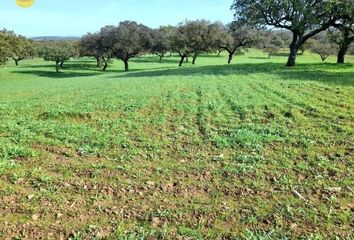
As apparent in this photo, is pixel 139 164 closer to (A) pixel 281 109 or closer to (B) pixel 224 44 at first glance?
(A) pixel 281 109

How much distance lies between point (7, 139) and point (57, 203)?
521 cm

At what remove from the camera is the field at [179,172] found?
7.12 m

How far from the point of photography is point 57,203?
25.7 feet

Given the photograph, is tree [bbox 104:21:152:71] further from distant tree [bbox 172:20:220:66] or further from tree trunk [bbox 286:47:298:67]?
tree trunk [bbox 286:47:298:67]

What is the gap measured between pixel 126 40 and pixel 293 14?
4033cm

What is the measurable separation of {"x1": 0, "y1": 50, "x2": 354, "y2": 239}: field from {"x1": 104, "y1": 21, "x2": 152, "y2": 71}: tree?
58.4m

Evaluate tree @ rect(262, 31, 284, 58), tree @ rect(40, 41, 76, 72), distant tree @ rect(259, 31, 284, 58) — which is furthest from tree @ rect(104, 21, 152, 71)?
tree @ rect(262, 31, 284, 58)

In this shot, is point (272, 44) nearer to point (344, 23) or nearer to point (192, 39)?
point (192, 39)

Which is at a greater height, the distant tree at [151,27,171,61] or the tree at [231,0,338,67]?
the tree at [231,0,338,67]

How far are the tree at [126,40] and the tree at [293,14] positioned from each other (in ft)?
110

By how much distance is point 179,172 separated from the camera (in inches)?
380

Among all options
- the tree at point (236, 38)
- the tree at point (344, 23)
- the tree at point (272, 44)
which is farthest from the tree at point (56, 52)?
the tree at point (272, 44)

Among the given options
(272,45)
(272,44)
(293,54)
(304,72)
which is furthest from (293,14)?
(272,44)

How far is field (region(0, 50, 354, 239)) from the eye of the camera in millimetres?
7117
